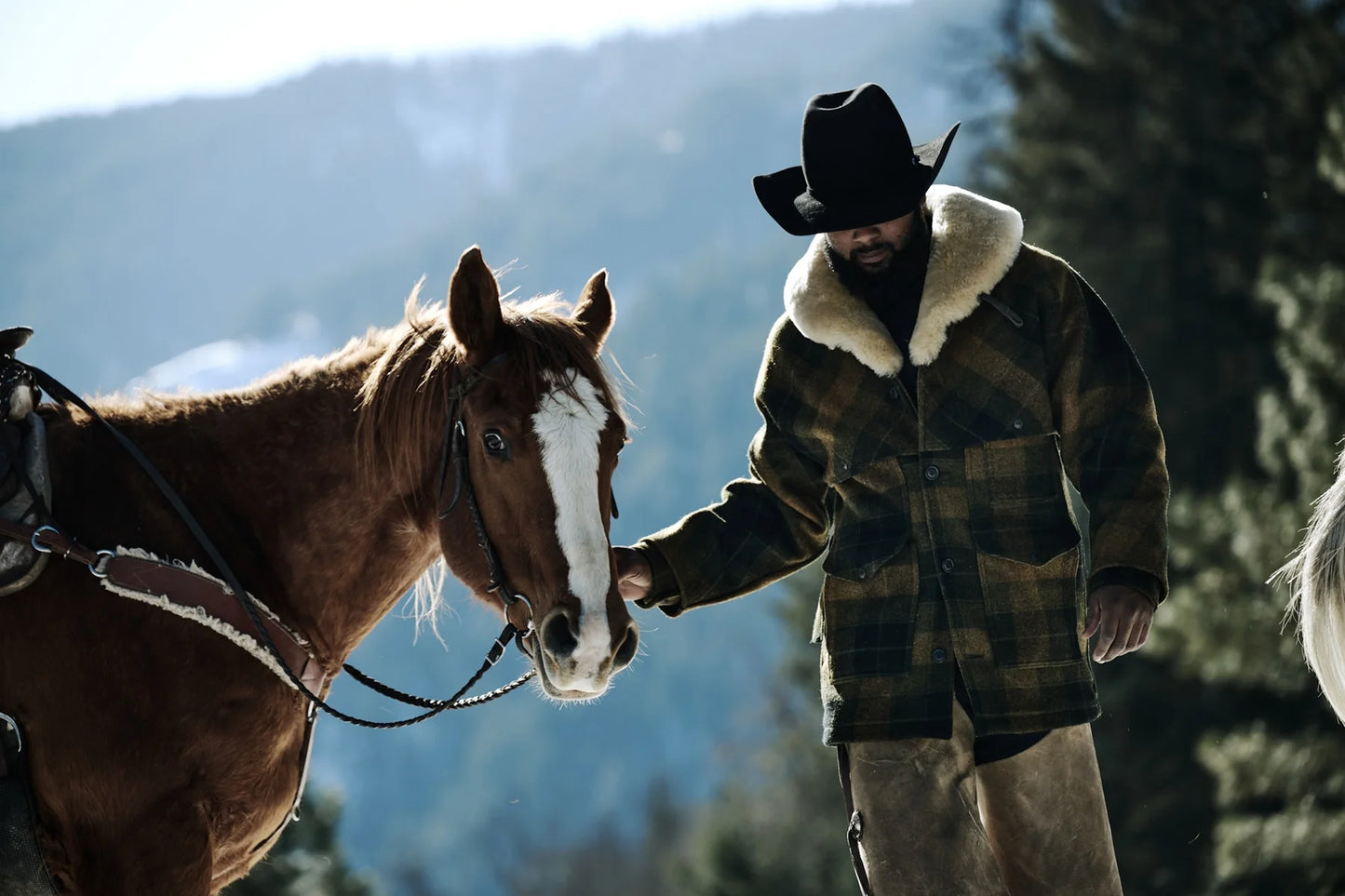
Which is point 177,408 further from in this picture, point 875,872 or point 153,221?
point 153,221

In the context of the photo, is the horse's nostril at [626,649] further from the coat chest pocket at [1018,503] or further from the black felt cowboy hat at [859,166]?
the black felt cowboy hat at [859,166]

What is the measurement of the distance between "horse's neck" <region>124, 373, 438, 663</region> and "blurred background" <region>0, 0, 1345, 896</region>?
606 millimetres

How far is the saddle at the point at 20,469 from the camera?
3.39 m

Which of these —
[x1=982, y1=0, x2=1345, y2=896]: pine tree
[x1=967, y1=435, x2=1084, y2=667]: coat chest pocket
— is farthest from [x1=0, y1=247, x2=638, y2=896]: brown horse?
[x1=982, y1=0, x2=1345, y2=896]: pine tree

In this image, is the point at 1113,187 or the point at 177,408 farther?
the point at 1113,187

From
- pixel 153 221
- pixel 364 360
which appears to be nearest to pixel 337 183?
pixel 153 221

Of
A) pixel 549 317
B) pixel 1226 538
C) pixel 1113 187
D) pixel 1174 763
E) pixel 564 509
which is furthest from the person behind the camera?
pixel 1113 187

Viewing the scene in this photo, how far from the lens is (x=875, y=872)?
372 centimetres

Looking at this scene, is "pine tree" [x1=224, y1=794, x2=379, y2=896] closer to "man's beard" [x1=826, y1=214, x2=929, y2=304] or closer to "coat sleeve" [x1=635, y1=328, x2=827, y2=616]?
"coat sleeve" [x1=635, y1=328, x2=827, y2=616]

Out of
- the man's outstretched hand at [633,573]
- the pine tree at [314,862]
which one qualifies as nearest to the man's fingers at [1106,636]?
the man's outstretched hand at [633,573]

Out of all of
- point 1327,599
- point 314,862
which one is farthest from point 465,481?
point 314,862

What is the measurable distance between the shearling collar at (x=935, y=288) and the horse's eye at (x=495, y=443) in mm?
854

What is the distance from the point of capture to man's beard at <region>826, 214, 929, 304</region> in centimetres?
395

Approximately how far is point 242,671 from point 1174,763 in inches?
620
